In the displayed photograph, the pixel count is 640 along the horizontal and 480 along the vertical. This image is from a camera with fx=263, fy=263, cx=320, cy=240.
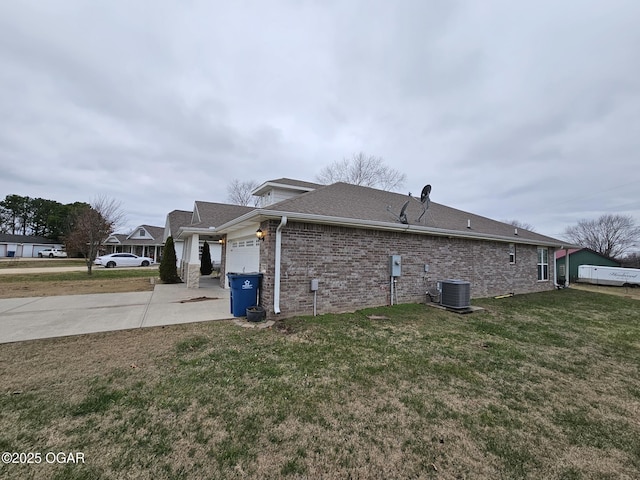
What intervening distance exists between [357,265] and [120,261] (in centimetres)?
2733

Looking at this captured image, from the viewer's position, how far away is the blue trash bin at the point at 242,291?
21.5 feet

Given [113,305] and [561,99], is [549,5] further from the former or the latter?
[113,305]

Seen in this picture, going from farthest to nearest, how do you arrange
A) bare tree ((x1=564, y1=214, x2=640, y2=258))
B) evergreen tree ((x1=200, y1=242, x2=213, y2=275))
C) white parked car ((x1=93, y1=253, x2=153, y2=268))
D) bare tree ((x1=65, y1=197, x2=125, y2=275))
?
bare tree ((x1=564, y1=214, x2=640, y2=258))
white parked car ((x1=93, y1=253, x2=153, y2=268))
bare tree ((x1=65, y1=197, x2=125, y2=275))
evergreen tree ((x1=200, y1=242, x2=213, y2=275))

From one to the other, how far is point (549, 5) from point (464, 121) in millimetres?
5273

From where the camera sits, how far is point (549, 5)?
7.09 meters

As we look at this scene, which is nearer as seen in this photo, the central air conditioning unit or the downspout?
the downspout

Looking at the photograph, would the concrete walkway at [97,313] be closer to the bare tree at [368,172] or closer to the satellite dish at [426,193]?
the satellite dish at [426,193]

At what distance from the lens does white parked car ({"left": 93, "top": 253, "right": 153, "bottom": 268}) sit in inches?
979

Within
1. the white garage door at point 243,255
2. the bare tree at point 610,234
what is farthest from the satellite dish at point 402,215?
the bare tree at point 610,234

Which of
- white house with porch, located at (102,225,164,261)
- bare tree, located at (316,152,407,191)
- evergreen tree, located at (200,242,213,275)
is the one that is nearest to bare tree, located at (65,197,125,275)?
white house with porch, located at (102,225,164,261)

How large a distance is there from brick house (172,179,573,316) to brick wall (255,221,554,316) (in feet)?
0.08

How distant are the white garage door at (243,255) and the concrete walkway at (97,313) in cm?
131

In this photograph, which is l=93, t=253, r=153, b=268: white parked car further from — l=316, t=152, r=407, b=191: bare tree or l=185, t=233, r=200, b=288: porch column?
l=316, t=152, r=407, b=191: bare tree

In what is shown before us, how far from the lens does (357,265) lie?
298 inches
